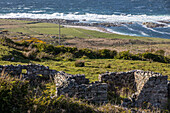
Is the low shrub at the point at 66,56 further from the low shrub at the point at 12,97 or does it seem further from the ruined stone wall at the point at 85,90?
the low shrub at the point at 12,97

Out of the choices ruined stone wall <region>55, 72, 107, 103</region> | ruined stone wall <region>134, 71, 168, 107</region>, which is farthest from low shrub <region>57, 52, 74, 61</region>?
ruined stone wall <region>55, 72, 107, 103</region>

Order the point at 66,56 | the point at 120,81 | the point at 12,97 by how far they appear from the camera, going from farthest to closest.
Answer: the point at 66,56 → the point at 120,81 → the point at 12,97

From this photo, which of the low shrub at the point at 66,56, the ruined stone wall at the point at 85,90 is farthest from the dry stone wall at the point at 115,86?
the low shrub at the point at 66,56

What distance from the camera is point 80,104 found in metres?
8.34

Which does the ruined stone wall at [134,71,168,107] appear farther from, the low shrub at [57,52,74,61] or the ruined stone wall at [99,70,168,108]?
the low shrub at [57,52,74,61]

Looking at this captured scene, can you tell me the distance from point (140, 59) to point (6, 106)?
2471cm

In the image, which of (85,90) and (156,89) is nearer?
(85,90)

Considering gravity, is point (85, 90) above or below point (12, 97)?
below

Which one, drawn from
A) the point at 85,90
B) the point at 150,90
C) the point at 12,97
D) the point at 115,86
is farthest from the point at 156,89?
the point at 12,97

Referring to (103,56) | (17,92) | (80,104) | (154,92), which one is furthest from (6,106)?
(103,56)

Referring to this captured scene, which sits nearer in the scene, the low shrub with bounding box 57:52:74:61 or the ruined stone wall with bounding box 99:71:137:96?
the ruined stone wall with bounding box 99:71:137:96

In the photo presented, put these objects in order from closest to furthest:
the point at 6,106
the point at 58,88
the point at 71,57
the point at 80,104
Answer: the point at 6,106 < the point at 80,104 < the point at 58,88 < the point at 71,57

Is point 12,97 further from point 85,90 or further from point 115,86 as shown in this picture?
point 115,86

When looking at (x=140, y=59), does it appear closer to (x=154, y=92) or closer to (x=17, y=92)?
(x=154, y=92)
